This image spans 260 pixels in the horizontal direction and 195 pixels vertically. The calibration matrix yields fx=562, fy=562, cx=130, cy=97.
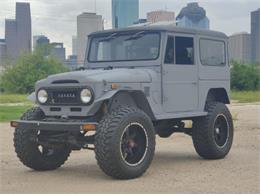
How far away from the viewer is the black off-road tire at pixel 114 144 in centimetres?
838

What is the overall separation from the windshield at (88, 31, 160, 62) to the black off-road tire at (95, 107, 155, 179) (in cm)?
155

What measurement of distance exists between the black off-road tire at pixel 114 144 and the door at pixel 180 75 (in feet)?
4.67

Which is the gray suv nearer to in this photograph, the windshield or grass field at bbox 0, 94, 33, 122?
the windshield

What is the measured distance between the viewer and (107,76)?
9.02 meters

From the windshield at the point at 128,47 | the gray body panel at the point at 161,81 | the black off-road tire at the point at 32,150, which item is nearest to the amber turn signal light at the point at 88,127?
the gray body panel at the point at 161,81

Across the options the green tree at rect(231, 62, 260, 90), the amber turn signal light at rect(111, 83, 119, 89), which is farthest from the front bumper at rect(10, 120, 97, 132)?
the green tree at rect(231, 62, 260, 90)

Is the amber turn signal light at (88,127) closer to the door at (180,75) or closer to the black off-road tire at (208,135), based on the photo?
the door at (180,75)

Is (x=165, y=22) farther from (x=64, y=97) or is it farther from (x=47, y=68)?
(x=47, y=68)

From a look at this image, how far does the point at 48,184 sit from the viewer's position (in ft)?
27.8

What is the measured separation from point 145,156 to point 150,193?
156cm

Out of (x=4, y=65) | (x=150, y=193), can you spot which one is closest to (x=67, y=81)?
(x=150, y=193)

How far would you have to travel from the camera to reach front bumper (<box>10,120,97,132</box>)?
845 cm

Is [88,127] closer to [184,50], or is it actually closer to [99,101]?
[99,101]

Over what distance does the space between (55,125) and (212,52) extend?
4.18 metres
